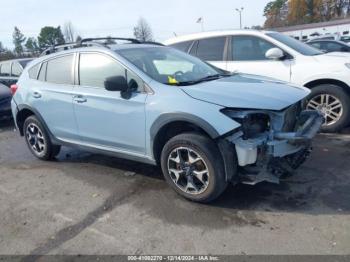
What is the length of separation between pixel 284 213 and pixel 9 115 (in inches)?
304

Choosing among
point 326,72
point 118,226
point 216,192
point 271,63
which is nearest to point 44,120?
point 118,226

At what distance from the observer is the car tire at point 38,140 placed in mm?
5777

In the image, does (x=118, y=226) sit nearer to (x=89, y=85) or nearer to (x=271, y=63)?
(x=89, y=85)

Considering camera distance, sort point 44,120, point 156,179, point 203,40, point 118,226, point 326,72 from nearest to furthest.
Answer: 1. point 118,226
2. point 156,179
3. point 44,120
4. point 326,72
5. point 203,40

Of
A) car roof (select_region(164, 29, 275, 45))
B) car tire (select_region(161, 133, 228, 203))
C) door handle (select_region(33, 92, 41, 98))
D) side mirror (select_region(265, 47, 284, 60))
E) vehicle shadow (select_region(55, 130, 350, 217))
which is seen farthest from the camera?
car roof (select_region(164, 29, 275, 45))

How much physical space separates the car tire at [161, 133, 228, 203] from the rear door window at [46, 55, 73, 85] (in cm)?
199

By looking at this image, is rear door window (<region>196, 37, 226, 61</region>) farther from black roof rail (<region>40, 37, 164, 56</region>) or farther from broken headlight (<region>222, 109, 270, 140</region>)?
broken headlight (<region>222, 109, 270, 140</region>)

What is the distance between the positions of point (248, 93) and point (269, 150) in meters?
0.64

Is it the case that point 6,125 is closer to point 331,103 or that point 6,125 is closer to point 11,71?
point 11,71

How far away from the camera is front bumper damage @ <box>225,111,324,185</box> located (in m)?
3.65

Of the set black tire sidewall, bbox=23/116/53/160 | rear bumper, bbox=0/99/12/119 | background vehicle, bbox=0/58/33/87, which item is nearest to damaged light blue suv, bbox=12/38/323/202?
black tire sidewall, bbox=23/116/53/160

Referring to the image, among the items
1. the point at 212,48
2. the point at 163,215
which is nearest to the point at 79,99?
the point at 163,215

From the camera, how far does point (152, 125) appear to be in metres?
4.16

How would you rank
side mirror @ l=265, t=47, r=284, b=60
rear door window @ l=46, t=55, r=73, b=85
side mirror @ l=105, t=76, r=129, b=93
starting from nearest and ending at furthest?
side mirror @ l=105, t=76, r=129, b=93 < rear door window @ l=46, t=55, r=73, b=85 < side mirror @ l=265, t=47, r=284, b=60
